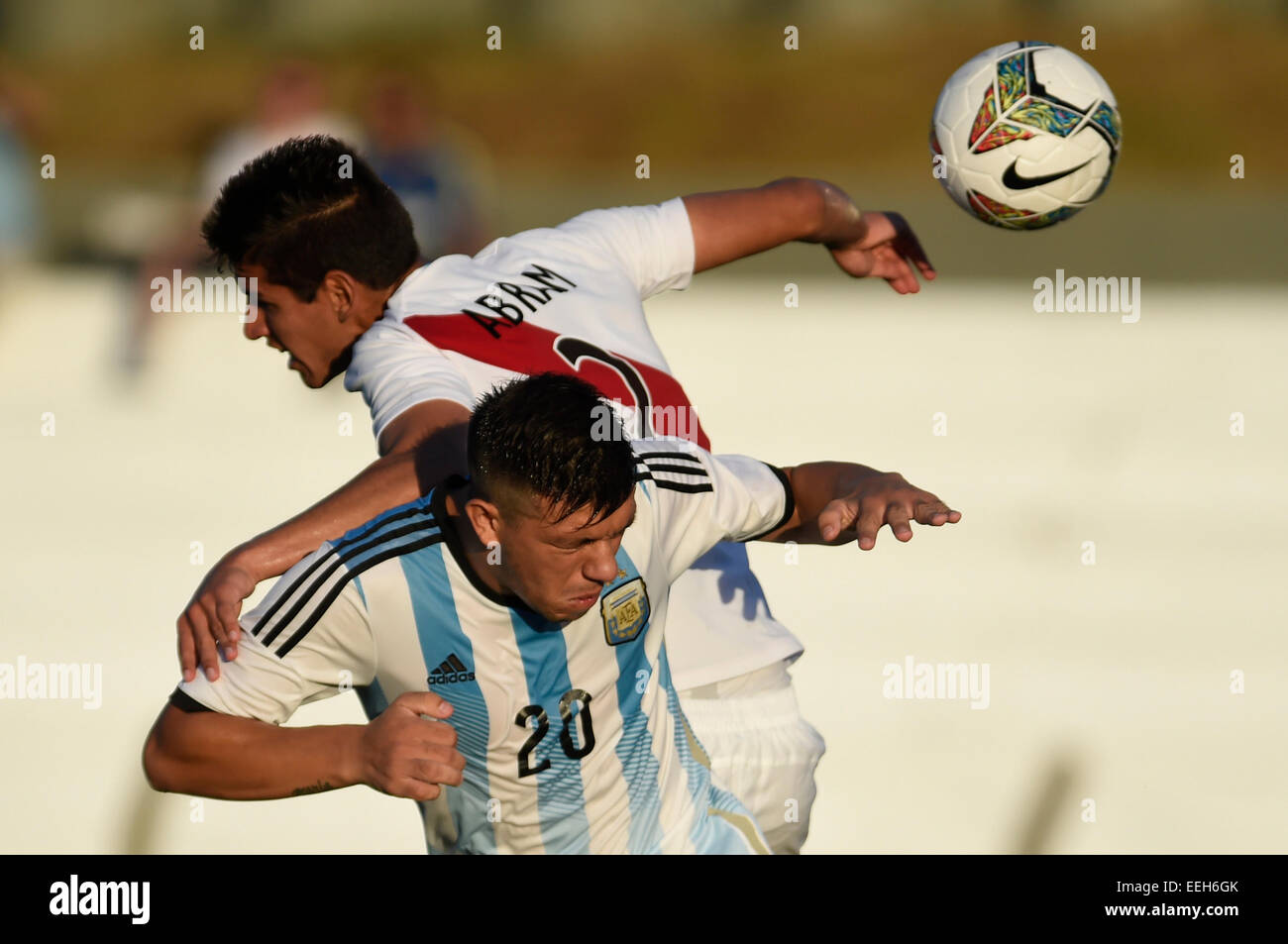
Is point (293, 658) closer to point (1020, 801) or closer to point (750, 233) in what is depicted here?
point (750, 233)

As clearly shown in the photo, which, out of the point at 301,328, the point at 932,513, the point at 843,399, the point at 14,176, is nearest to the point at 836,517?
the point at 932,513

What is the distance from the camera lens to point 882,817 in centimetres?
602

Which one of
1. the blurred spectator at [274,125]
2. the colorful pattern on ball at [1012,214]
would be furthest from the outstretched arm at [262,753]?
the blurred spectator at [274,125]

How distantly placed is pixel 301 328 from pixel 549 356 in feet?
2.49

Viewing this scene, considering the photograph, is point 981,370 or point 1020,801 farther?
point 981,370

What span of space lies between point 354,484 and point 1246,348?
971cm

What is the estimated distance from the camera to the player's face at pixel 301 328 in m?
4.50

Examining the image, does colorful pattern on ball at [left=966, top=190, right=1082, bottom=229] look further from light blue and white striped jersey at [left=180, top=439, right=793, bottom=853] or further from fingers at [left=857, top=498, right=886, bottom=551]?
fingers at [left=857, top=498, right=886, bottom=551]

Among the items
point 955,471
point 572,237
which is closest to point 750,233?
point 572,237

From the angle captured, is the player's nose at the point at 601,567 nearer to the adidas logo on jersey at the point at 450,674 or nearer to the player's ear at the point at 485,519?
the player's ear at the point at 485,519

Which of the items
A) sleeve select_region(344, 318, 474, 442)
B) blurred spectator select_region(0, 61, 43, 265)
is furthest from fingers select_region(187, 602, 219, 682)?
blurred spectator select_region(0, 61, 43, 265)

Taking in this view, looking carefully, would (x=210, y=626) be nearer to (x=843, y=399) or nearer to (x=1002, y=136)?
(x=1002, y=136)

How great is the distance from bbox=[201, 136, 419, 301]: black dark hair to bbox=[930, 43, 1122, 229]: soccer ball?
186 centimetres

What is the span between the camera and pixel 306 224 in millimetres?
4465
